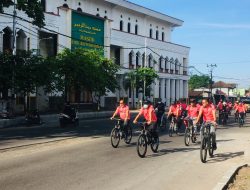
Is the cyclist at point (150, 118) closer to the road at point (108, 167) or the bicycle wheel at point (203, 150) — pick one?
the road at point (108, 167)

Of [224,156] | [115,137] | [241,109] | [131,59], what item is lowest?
[224,156]

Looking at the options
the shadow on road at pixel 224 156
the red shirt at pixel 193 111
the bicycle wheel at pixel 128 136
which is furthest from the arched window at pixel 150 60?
the shadow on road at pixel 224 156

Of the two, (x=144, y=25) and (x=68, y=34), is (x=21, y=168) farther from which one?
(x=144, y=25)

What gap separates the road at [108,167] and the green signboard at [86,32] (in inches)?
1345

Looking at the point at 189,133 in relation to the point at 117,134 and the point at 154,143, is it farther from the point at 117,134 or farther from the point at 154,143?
A: the point at 154,143

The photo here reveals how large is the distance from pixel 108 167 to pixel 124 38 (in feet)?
165

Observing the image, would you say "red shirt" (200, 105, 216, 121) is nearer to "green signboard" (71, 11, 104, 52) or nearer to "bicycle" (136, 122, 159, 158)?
"bicycle" (136, 122, 159, 158)

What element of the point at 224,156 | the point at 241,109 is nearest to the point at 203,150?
the point at 224,156

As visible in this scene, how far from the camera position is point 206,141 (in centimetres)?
1358

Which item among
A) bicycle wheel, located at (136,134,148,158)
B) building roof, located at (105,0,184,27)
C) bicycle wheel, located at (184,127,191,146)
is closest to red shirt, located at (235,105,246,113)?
bicycle wheel, located at (184,127,191,146)

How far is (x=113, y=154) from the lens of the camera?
14594 millimetres

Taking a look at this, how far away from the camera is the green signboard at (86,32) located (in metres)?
50.8

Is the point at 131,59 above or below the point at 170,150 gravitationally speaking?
above

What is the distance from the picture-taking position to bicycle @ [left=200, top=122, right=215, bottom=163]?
13180 millimetres
